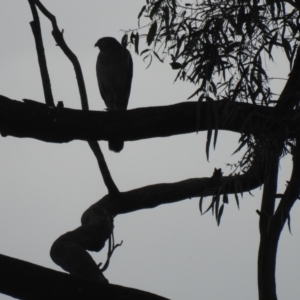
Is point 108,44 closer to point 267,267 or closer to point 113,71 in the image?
point 113,71

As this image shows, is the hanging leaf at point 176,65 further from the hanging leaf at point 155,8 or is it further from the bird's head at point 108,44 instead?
the bird's head at point 108,44

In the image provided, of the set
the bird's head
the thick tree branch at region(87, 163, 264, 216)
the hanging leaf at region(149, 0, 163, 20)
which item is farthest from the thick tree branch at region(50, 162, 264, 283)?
the bird's head

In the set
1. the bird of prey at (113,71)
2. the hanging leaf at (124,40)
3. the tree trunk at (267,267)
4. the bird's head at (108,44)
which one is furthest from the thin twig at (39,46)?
the bird's head at (108,44)

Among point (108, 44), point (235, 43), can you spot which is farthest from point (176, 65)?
point (108, 44)

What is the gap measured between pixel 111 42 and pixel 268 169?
11.0 feet

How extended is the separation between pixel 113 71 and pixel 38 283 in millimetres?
4011

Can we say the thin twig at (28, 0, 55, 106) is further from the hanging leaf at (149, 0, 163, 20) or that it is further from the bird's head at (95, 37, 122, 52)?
the bird's head at (95, 37, 122, 52)

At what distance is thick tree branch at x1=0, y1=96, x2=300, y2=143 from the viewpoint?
1998 mm

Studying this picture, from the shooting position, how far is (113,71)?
17.6 feet

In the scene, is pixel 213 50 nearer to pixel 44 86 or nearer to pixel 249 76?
pixel 249 76

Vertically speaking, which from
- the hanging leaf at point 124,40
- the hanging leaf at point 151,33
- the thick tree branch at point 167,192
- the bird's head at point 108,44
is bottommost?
the thick tree branch at point 167,192

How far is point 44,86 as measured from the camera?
91.7 inches

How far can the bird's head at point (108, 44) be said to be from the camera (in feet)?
17.9

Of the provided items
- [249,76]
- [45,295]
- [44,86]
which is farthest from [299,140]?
[45,295]
